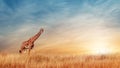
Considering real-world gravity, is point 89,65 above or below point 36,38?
below

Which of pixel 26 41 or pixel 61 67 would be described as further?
pixel 26 41

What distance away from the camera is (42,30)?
87.0 feet

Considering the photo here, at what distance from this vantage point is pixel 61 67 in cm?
1434

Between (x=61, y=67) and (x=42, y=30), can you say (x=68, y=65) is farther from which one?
(x=42, y=30)

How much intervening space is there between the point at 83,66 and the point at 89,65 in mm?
264

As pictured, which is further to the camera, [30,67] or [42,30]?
[42,30]

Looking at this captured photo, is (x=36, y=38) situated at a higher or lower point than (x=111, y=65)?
Result: higher

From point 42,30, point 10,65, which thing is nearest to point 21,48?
point 42,30

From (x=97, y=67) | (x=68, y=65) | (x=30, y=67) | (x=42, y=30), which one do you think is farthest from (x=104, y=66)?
(x=42, y=30)

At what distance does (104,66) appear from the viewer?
14070mm

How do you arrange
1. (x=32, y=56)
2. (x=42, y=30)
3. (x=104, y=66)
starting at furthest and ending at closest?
(x=42, y=30)
(x=32, y=56)
(x=104, y=66)

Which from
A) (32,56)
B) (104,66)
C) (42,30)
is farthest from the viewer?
(42,30)

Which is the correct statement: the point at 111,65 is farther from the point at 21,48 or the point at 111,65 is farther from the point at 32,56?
the point at 21,48

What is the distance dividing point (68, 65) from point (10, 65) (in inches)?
98.7
